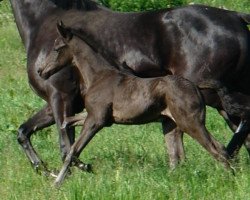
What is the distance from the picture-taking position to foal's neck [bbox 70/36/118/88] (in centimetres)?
796

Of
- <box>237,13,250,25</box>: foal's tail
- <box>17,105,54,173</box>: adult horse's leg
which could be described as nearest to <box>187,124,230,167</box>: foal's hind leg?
<box>237,13,250,25</box>: foal's tail

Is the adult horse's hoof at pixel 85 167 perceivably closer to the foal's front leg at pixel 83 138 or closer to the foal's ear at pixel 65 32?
the foal's front leg at pixel 83 138

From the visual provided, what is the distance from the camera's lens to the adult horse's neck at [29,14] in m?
9.15

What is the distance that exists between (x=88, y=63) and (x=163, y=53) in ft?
2.98

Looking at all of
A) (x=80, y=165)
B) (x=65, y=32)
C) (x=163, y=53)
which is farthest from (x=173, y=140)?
(x=65, y=32)

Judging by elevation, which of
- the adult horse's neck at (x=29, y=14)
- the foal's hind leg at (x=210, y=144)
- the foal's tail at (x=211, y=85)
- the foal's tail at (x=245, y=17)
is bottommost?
the adult horse's neck at (x=29, y=14)

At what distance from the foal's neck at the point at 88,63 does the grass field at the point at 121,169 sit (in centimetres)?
84

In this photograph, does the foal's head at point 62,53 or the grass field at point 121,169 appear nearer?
the grass field at point 121,169

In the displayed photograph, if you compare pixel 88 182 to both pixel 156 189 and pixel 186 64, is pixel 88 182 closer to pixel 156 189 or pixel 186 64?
pixel 156 189

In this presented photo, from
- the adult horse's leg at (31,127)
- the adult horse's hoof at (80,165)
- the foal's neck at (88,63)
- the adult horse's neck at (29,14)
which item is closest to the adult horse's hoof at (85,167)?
the adult horse's hoof at (80,165)

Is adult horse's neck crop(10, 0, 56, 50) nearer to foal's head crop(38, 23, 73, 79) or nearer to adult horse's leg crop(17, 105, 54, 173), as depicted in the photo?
adult horse's leg crop(17, 105, 54, 173)

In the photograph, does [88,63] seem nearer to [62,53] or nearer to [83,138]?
[62,53]

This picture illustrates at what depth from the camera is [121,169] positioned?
24.5 ft

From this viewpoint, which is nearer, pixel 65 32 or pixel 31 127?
pixel 65 32
